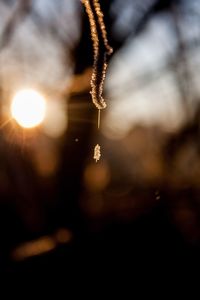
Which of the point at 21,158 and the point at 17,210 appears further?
the point at 21,158

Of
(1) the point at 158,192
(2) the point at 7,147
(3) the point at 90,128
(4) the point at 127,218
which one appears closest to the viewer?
(3) the point at 90,128

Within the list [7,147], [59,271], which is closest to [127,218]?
[59,271]

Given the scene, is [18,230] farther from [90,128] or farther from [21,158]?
[21,158]

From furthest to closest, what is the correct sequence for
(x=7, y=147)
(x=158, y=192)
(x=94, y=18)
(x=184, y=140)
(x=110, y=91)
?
(x=7, y=147) → (x=158, y=192) → (x=184, y=140) → (x=110, y=91) → (x=94, y=18)

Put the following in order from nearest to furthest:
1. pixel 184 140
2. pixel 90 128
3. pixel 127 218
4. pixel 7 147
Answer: pixel 90 128, pixel 184 140, pixel 127 218, pixel 7 147

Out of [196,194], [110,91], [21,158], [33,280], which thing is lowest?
[33,280]

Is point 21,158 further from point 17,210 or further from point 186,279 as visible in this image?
point 186,279

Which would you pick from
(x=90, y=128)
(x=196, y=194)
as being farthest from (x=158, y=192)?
(x=90, y=128)

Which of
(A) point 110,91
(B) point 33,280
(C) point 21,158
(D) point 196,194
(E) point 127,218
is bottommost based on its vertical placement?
(B) point 33,280

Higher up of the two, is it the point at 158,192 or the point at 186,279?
the point at 158,192
